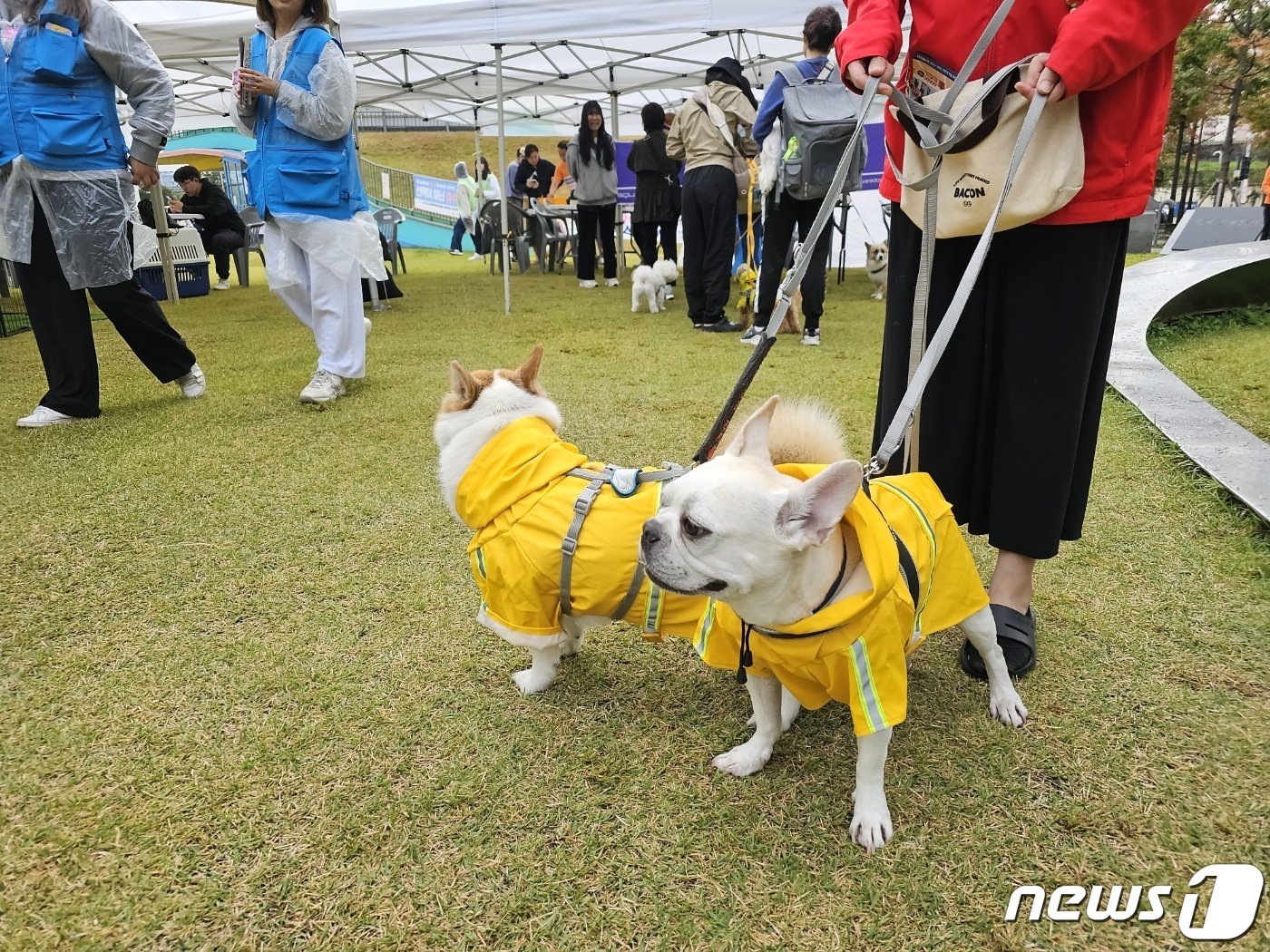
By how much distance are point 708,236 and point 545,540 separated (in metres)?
5.75

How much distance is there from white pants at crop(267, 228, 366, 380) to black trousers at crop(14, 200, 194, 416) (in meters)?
0.72

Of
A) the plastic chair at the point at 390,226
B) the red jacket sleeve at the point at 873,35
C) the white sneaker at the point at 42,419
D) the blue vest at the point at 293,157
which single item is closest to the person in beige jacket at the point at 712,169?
the blue vest at the point at 293,157

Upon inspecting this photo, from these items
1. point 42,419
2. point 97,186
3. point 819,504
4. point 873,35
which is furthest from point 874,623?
point 42,419

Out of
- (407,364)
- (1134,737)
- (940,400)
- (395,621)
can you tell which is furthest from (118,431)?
(1134,737)

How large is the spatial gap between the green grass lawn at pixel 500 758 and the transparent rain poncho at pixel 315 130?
1.81 m

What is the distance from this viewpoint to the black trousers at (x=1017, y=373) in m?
1.83

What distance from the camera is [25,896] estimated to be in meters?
1.47

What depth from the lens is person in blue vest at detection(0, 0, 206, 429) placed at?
3.70m

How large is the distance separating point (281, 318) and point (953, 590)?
8136mm

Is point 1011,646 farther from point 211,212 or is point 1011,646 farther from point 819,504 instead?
point 211,212

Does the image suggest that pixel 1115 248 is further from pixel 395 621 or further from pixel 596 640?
pixel 395 621

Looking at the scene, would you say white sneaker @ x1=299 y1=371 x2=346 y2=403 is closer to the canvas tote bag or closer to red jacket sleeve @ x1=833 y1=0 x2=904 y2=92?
red jacket sleeve @ x1=833 y1=0 x2=904 y2=92

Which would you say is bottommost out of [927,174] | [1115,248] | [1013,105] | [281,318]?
[281,318]

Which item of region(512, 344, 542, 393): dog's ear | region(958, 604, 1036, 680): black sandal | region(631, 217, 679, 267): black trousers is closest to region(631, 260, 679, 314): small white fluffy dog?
region(631, 217, 679, 267): black trousers
